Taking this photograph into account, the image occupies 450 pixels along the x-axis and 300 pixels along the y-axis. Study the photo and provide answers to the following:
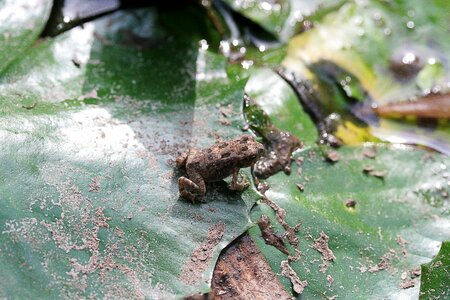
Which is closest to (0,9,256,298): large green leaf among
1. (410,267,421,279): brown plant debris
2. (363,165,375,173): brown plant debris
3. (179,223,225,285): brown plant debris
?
(179,223,225,285): brown plant debris

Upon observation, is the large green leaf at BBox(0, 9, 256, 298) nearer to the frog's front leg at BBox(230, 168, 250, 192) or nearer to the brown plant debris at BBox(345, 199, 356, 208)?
the frog's front leg at BBox(230, 168, 250, 192)

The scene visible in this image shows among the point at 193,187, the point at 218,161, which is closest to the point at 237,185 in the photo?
the point at 218,161

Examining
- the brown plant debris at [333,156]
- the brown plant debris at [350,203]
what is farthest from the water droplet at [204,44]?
the brown plant debris at [350,203]

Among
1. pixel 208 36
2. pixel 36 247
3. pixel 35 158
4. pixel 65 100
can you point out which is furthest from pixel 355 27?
pixel 36 247

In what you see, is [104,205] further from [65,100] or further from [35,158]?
[65,100]

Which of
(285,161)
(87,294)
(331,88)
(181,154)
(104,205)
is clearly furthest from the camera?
(331,88)

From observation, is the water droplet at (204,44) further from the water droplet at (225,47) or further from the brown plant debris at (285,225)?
the brown plant debris at (285,225)
